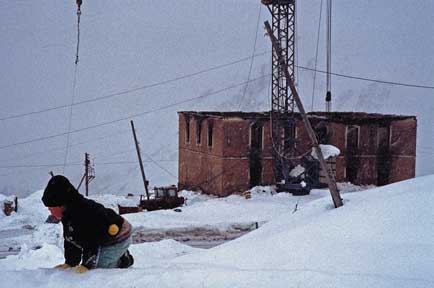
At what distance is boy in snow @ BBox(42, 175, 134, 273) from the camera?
4.28 meters

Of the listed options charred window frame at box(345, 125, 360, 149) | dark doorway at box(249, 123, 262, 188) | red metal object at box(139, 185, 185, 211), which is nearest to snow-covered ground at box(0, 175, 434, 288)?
red metal object at box(139, 185, 185, 211)

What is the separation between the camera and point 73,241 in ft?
14.3

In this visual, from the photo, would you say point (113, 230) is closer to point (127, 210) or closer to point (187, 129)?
point (127, 210)

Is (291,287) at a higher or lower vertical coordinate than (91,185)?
higher

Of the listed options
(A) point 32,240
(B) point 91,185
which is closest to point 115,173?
(B) point 91,185

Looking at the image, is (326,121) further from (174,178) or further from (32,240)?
(32,240)

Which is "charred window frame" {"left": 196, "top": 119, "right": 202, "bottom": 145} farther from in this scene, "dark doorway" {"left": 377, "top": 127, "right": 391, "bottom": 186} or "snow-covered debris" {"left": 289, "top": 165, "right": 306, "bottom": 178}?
"dark doorway" {"left": 377, "top": 127, "right": 391, "bottom": 186}

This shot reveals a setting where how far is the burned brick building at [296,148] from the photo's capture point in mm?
24125

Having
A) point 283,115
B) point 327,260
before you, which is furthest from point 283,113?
point 327,260

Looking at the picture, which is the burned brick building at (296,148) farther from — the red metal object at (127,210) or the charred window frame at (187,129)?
the red metal object at (127,210)

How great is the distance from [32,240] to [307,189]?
511 inches

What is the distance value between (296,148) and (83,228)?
2155cm

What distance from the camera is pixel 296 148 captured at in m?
25.2

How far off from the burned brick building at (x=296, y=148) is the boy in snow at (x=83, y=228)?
1950 centimetres
